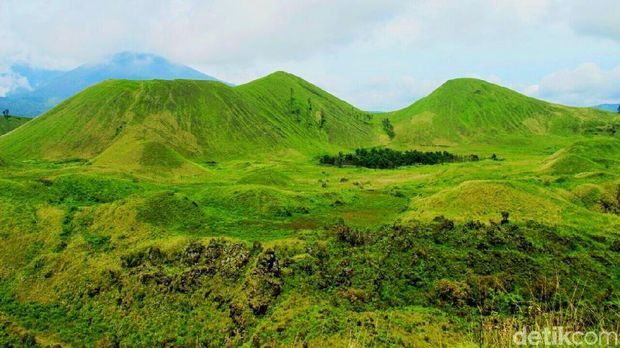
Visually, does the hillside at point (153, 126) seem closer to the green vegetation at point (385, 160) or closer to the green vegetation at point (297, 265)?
the green vegetation at point (385, 160)

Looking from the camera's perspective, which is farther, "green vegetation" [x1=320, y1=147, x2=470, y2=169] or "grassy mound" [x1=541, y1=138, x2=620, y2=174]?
"green vegetation" [x1=320, y1=147, x2=470, y2=169]

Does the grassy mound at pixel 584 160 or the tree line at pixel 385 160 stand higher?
the grassy mound at pixel 584 160

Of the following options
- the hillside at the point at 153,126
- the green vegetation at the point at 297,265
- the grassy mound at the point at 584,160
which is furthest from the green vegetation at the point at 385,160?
the green vegetation at the point at 297,265

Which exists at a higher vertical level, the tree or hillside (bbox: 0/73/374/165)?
hillside (bbox: 0/73/374/165)

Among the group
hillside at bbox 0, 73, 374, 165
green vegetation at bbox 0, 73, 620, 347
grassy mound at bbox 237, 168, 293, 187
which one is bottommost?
green vegetation at bbox 0, 73, 620, 347

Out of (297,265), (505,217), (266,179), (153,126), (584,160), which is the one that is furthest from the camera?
(153,126)

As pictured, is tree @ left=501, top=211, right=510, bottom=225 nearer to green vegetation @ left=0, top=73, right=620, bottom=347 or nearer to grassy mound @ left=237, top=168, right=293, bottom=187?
green vegetation @ left=0, top=73, right=620, bottom=347

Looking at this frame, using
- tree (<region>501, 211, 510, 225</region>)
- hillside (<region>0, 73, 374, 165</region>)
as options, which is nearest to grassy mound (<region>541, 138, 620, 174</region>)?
tree (<region>501, 211, 510, 225</region>)

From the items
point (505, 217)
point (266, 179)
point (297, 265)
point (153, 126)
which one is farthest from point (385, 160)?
point (297, 265)

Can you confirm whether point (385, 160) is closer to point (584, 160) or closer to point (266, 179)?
point (584, 160)

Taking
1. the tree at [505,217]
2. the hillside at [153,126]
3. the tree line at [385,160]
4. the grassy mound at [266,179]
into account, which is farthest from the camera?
the hillside at [153,126]

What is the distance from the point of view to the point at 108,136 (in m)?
153

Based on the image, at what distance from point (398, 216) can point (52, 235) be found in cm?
4036

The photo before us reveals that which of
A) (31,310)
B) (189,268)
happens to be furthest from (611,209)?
(31,310)
